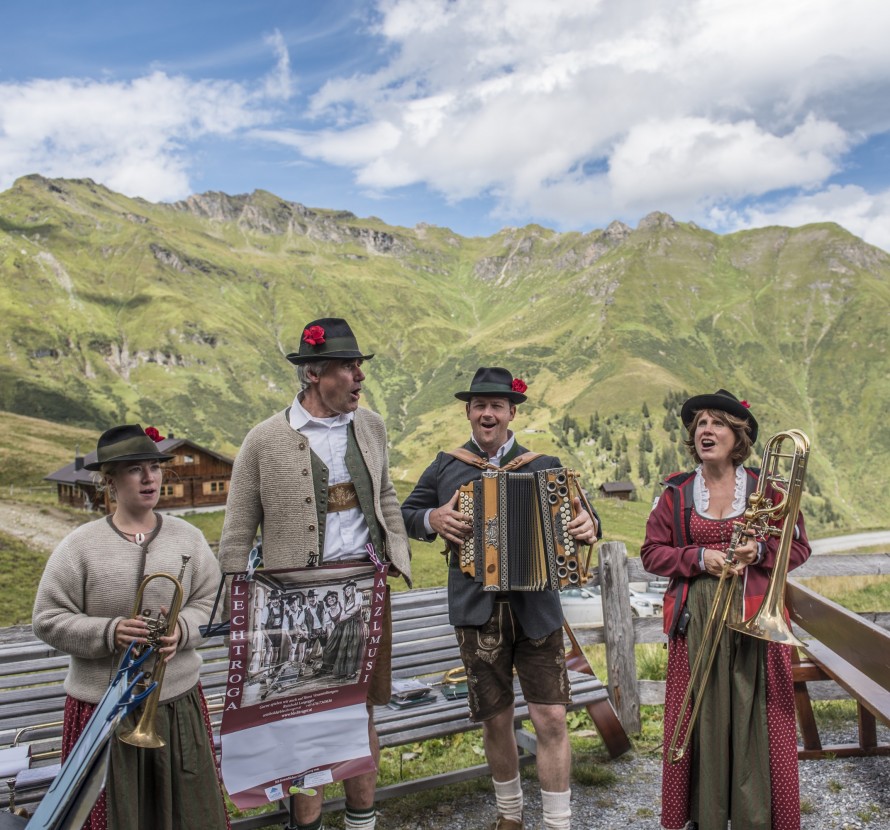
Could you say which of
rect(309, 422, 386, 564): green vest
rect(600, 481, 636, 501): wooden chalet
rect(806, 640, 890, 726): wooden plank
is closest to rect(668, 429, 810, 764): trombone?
rect(806, 640, 890, 726): wooden plank

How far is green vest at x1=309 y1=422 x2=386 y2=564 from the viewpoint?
4.43 m

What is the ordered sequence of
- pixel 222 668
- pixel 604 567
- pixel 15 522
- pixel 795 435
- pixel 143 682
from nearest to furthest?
pixel 143 682
pixel 795 435
pixel 222 668
pixel 604 567
pixel 15 522

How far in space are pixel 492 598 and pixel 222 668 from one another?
7.65 ft

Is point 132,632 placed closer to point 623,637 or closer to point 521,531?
point 521,531

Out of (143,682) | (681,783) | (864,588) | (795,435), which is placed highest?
(795,435)

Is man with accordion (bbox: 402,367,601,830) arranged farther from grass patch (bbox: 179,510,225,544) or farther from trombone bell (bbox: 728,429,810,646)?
grass patch (bbox: 179,510,225,544)

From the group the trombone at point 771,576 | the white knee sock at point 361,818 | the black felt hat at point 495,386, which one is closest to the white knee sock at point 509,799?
the white knee sock at point 361,818

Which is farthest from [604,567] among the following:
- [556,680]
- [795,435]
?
[795,435]

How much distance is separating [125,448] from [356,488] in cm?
133

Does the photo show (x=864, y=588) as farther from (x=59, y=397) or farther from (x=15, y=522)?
(x=59, y=397)

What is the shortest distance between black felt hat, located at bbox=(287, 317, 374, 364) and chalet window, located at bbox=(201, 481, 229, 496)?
65.0 m

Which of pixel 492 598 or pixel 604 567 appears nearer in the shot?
pixel 492 598

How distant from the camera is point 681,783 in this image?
4.55 meters

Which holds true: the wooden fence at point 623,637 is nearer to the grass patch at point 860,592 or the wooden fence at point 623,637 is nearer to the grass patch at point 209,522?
the grass patch at point 860,592
